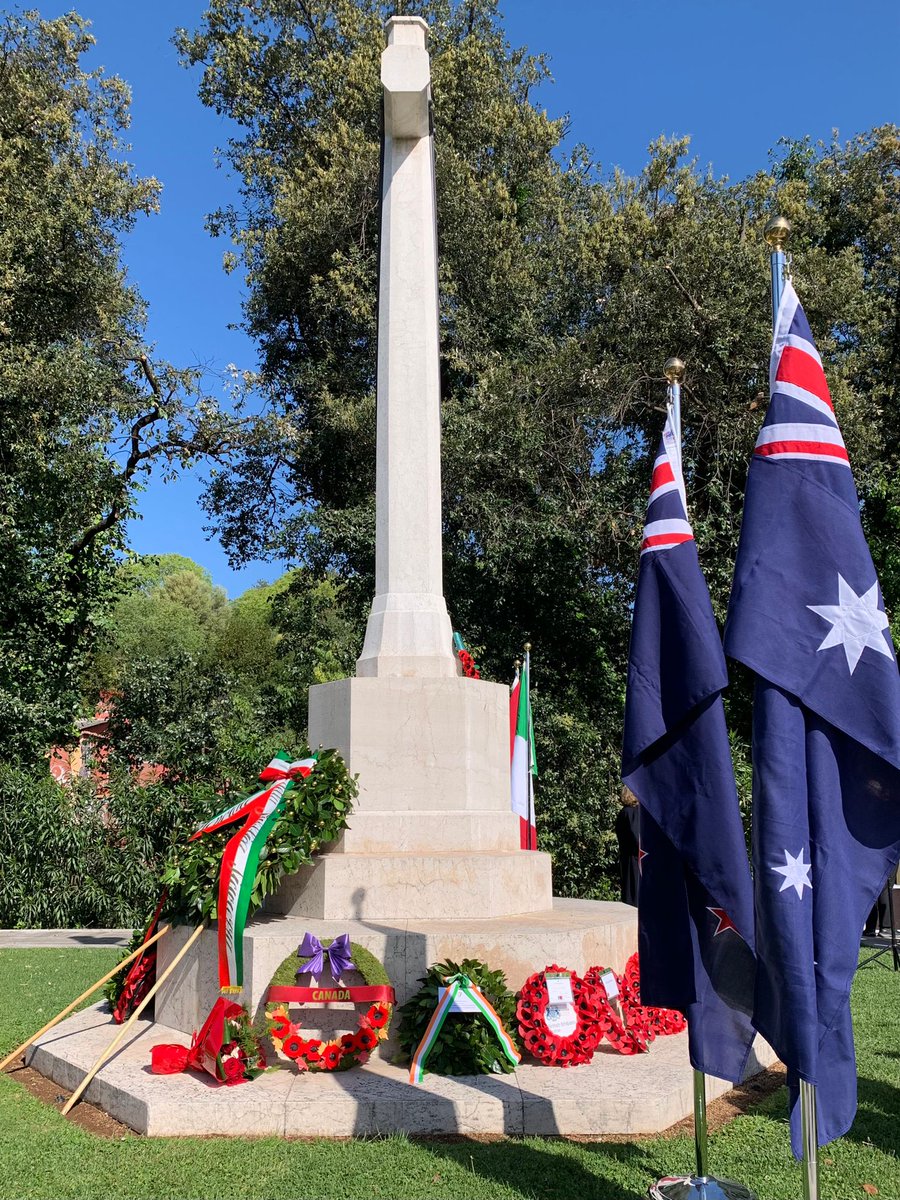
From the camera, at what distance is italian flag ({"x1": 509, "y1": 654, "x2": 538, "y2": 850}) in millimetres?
9484

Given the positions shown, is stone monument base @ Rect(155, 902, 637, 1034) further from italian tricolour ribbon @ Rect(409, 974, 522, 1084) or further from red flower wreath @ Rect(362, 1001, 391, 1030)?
italian tricolour ribbon @ Rect(409, 974, 522, 1084)

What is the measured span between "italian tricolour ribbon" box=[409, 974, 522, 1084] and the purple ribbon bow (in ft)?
1.79

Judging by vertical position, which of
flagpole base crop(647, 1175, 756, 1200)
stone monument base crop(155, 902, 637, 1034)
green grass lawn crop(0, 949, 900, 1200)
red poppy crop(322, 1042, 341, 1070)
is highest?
stone monument base crop(155, 902, 637, 1034)

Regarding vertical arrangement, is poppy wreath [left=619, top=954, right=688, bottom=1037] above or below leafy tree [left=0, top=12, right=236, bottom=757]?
below

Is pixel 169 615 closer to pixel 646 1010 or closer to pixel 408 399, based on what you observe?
pixel 408 399

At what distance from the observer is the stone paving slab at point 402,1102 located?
14.9 ft

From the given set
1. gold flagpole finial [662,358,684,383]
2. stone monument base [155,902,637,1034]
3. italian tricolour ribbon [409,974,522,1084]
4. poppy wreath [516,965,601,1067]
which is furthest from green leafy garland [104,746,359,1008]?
gold flagpole finial [662,358,684,383]

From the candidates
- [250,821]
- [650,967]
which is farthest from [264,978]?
[650,967]

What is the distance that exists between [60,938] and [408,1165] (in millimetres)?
9491

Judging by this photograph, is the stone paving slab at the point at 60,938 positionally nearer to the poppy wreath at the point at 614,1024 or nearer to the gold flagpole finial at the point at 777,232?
the poppy wreath at the point at 614,1024

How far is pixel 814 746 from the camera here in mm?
3195

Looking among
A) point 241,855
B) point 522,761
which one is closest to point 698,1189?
point 241,855

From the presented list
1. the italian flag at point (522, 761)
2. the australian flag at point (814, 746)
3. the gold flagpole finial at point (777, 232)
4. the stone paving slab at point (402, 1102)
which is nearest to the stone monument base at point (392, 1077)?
the stone paving slab at point (402, 1102)

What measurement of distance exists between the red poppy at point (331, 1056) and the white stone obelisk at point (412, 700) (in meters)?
0.97
